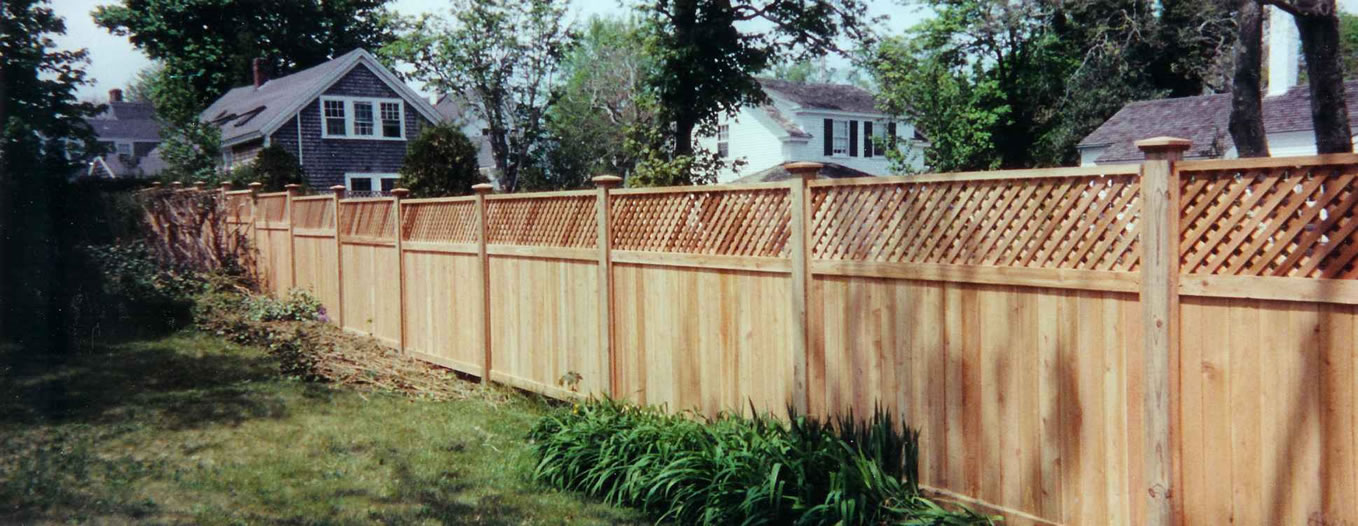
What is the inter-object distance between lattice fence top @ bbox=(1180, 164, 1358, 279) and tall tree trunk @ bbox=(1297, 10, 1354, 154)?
303 cm

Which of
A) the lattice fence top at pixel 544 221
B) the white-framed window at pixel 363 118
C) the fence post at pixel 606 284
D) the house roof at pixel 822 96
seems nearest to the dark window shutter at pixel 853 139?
the house roof at pixel 822 96

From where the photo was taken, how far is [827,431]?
192 inches

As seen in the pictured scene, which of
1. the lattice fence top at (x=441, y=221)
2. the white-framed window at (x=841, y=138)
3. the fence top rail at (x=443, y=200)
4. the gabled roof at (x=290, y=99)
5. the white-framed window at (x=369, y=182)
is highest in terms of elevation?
the gabled roof at (x=290, y=99)

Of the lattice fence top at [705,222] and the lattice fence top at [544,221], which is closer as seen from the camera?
the lattice fence top at [705,222]

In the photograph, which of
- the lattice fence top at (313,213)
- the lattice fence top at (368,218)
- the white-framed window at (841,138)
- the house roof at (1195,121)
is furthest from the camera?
the white-framed window at (841,138)

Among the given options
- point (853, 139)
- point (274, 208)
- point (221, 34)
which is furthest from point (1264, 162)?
point (221, 34)

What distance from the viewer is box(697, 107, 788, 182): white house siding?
1296 inches

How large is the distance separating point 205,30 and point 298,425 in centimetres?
3938

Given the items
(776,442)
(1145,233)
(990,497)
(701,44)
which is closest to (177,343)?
(776,442)

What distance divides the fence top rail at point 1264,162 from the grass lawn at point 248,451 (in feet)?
9.65

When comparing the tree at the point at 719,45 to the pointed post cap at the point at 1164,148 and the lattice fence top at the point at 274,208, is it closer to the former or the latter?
the lattice fence top at the point at 274,208

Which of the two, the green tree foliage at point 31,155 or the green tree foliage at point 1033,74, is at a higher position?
the green tree foliage at point 1033,74

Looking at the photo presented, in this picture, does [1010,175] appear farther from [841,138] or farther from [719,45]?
[841,138]

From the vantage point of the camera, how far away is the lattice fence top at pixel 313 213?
37.2ft
